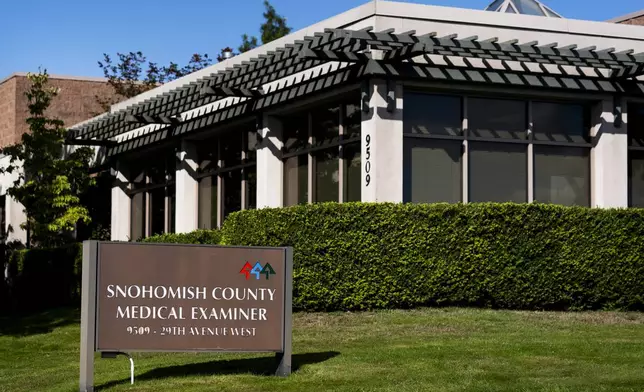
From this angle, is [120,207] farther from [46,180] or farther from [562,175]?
[562,175]

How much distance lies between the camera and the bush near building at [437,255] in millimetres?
18453

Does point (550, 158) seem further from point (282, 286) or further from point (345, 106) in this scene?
point (282, 286)

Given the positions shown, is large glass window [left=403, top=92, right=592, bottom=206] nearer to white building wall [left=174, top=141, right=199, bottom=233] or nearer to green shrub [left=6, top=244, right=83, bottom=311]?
white building wall [left=174, top=141, right=199, bottom=233]

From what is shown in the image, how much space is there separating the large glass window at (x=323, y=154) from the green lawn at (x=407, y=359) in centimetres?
369

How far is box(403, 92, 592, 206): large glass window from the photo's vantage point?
20.2 meters

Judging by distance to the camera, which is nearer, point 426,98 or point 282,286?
point 282,286

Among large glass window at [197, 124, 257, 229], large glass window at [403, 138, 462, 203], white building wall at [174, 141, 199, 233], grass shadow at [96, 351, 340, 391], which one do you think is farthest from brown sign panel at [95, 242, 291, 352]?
white building wall at [174, 141, 199, 233]

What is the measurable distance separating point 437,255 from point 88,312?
852 cm

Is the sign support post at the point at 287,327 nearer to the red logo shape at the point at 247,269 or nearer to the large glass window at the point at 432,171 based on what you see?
the red logo shape at the point at 247,269

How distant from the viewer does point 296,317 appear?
18.1 metres

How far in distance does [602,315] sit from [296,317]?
5.12 m

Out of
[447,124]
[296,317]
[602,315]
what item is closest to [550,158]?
[447,124]

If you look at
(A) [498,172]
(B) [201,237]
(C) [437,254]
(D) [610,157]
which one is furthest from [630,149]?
(B) [201,237]

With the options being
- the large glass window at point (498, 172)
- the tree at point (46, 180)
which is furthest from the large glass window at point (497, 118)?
the tree at point (46, 180)
